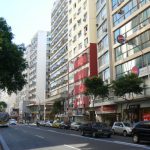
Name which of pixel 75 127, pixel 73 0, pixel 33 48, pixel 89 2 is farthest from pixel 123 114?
pixel 33 48

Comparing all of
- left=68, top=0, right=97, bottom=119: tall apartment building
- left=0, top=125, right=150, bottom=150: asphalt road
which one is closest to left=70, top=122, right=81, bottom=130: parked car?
left=68, top=0, right=97, bottom=119: tall apartment building

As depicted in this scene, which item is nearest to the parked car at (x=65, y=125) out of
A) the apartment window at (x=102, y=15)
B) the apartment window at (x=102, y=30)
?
the apartment window at (x=102, y=30)

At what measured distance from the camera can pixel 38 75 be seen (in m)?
123

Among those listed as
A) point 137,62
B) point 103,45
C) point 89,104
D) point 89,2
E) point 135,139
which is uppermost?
point 89,2

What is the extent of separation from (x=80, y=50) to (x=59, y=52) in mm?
21879

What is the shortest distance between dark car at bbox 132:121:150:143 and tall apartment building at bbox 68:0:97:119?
39.0 m

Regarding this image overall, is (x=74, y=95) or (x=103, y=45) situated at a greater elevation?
(x=103, y=45)

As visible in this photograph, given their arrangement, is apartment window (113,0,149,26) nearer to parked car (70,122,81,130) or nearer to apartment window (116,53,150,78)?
apartment window (116,53,150,78)

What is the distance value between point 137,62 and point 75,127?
53.0 feet

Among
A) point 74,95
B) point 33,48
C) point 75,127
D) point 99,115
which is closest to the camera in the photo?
point 75,127

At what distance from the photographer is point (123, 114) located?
46031mm

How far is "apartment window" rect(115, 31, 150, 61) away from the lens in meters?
39.1

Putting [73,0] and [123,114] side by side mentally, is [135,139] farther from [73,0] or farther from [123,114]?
[73,0]

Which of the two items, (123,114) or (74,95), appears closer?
(123,114)
